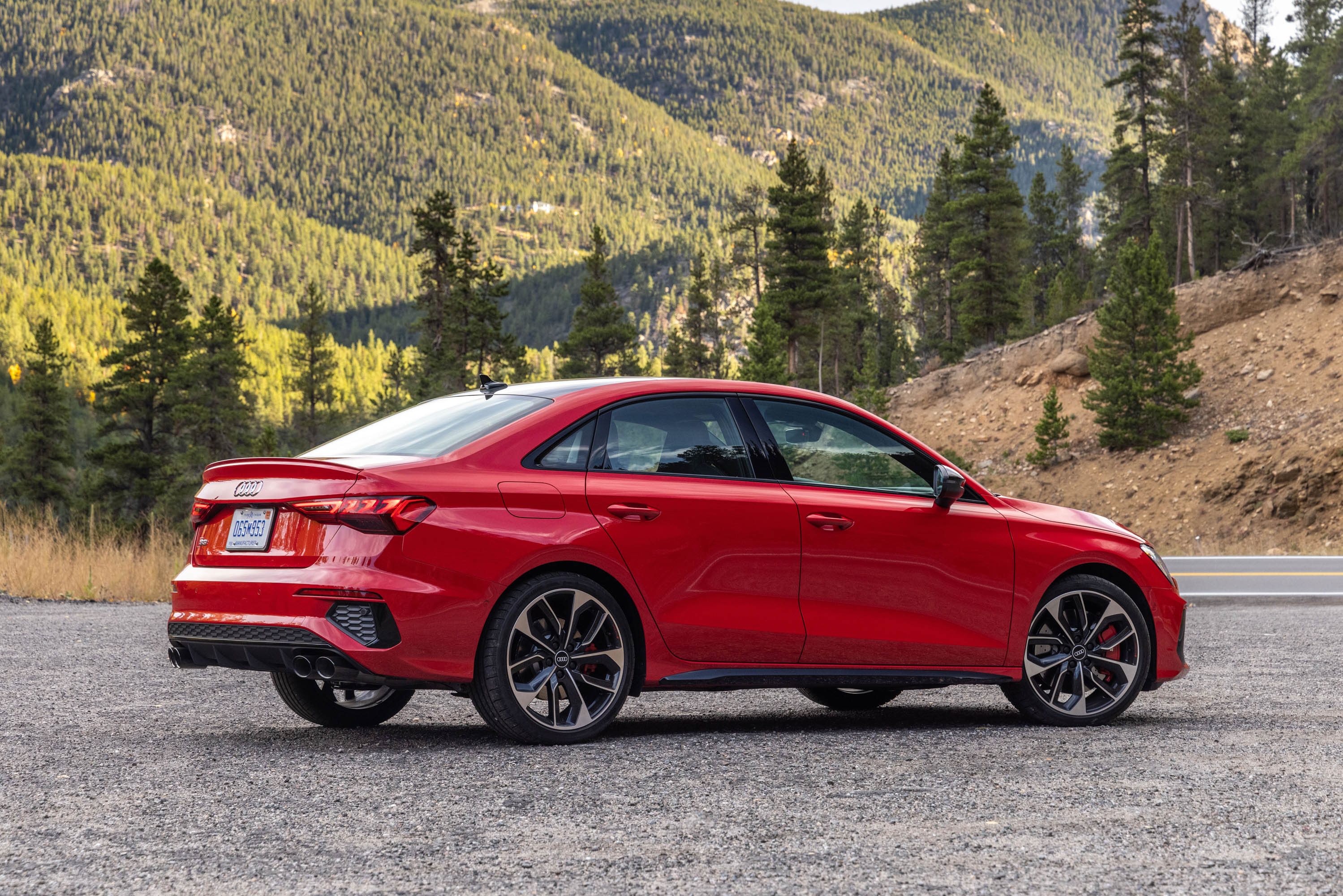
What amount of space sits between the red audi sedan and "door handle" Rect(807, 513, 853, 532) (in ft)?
0.04

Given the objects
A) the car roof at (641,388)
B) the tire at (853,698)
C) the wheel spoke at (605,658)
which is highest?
the car roof at (641,388)

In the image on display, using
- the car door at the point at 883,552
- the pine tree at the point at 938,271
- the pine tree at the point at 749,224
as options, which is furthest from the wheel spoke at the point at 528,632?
the pine tree at the point at 749,224

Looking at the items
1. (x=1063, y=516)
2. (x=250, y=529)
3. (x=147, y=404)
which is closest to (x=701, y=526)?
(x=250, y=529)

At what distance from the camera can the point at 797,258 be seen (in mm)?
64125

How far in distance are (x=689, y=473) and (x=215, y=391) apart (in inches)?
2344

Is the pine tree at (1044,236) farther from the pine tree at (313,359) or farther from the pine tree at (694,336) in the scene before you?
the pine tree at (313,359)

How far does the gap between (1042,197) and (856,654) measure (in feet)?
315

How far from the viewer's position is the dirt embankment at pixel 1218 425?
1240 inches

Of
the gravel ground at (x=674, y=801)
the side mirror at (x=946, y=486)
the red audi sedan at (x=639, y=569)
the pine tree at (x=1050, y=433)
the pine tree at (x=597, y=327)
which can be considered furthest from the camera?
the pine tree at (x=597, y=327)

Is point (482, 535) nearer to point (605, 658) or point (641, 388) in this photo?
point (605, 658)

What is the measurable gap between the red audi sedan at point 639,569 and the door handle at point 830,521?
1 cm

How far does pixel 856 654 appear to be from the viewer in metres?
6.21

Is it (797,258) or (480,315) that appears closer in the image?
(480,315)

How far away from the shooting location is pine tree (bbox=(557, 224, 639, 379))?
215 ft
